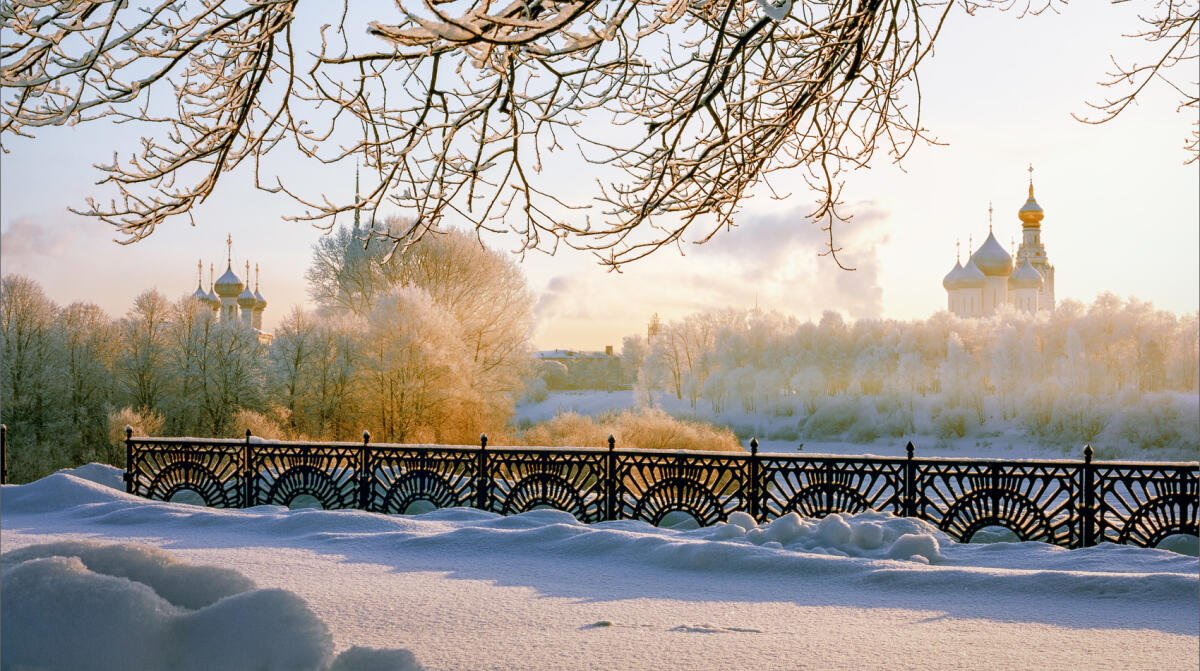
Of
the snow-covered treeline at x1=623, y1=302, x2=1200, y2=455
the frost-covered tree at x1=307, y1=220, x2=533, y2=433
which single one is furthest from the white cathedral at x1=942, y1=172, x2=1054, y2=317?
the frost-covered tree at x1=307, y1=220, x2=533, y2=433

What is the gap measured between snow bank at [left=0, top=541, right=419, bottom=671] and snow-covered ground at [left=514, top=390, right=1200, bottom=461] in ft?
97.3

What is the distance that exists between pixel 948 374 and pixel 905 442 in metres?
9.06

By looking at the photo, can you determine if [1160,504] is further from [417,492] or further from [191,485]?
[191,485]

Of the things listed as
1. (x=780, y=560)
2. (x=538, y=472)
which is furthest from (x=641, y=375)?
(x=780, y=560)

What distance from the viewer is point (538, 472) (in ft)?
36.2

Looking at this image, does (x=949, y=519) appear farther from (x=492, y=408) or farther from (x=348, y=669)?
(x=492, y=408)

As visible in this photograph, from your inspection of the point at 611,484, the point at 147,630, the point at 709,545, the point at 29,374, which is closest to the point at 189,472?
the point at 611,484

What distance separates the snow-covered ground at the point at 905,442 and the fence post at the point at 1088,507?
24.2 meters

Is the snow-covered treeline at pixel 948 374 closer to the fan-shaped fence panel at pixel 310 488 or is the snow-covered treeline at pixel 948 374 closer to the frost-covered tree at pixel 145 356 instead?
the frost-covered tree at pixel 145 356

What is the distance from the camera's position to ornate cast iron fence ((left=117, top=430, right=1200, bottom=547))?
9461 millimetres

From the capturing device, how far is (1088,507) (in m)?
9.41

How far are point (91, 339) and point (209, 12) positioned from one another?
27925 millimetres

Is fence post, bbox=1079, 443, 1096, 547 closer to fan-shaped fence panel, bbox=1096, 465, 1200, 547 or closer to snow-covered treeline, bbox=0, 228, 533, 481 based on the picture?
fan-shaped fence panel, bbox=1096, 465, 1200, 547

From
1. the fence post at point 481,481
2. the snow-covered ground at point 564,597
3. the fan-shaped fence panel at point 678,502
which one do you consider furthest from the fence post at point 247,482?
the fan-shaped fence panel at point 678,502
